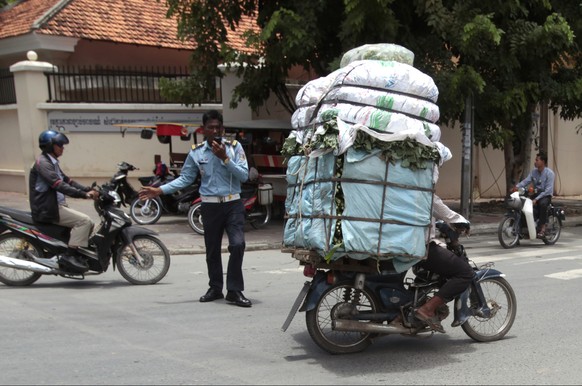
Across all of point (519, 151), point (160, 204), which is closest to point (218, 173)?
point (160, 204)

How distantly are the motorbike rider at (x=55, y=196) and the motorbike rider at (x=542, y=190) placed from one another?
25.5ft

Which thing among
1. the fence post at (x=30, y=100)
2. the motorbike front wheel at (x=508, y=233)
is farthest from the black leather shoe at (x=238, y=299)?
the fence post at (x=30, y=100)

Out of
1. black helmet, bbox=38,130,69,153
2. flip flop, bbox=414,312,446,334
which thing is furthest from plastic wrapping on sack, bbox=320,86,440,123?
black helmet, bbox=38,130,69,153

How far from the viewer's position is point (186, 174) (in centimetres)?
671

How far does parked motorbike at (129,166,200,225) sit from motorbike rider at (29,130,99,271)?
16.5 feet

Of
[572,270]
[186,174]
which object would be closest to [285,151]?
[186,174]

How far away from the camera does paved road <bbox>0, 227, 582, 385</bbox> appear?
4562mm

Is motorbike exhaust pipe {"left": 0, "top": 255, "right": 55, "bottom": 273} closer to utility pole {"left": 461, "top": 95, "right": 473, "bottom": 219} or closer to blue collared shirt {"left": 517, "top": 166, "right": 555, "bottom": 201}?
blue collared shirt {"left": 517, "top": 166, "right": 555, "bottom": 201}

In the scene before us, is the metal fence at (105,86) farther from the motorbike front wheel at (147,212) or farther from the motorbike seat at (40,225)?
the motorbike seat at (40,225)

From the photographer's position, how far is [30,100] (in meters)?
15.1

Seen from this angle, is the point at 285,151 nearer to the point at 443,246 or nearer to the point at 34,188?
the point at 443,246

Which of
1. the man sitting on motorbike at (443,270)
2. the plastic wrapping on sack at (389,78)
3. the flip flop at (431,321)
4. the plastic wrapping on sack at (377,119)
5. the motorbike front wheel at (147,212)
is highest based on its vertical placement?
the plastic wrapping on sack at (389,78)

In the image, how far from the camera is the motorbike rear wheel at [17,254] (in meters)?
7.34

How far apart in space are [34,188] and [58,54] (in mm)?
10910
